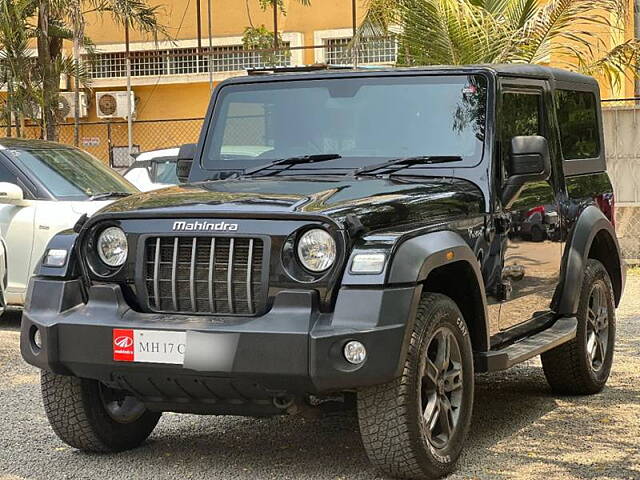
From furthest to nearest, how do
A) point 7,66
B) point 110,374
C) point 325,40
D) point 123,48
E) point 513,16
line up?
point 123,48 < point 325,40 < point 7,66 < point 513,16 < point 110,374

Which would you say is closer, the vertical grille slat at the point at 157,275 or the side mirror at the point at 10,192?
the vertical grille slat at the point at 157,275

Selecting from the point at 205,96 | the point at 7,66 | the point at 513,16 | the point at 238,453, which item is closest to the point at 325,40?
the point at 205,96

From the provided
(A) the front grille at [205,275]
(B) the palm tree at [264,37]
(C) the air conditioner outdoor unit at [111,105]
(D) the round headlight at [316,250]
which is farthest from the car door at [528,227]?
(C) the air conditioner outdoor unit at [111,105]

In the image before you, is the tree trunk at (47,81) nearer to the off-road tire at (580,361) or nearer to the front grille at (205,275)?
the off-road tire at (580,361)

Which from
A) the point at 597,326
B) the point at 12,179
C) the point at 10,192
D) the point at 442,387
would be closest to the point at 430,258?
the point at 442,387

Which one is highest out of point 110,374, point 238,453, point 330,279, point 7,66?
point 7,66

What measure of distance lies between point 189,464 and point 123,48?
23.4 meters

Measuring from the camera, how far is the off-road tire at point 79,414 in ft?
19.2

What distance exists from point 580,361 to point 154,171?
8302 mm

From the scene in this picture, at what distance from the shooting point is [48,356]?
5.44 metres

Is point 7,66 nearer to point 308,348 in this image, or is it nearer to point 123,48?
point 123,48

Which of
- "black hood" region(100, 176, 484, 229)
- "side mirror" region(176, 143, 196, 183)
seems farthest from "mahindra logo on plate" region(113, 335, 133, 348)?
"side mirror" region(176, 143, 196, 183)

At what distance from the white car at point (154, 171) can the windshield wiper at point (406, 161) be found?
8.33 metres

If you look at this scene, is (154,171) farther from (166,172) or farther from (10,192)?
(10,192)
